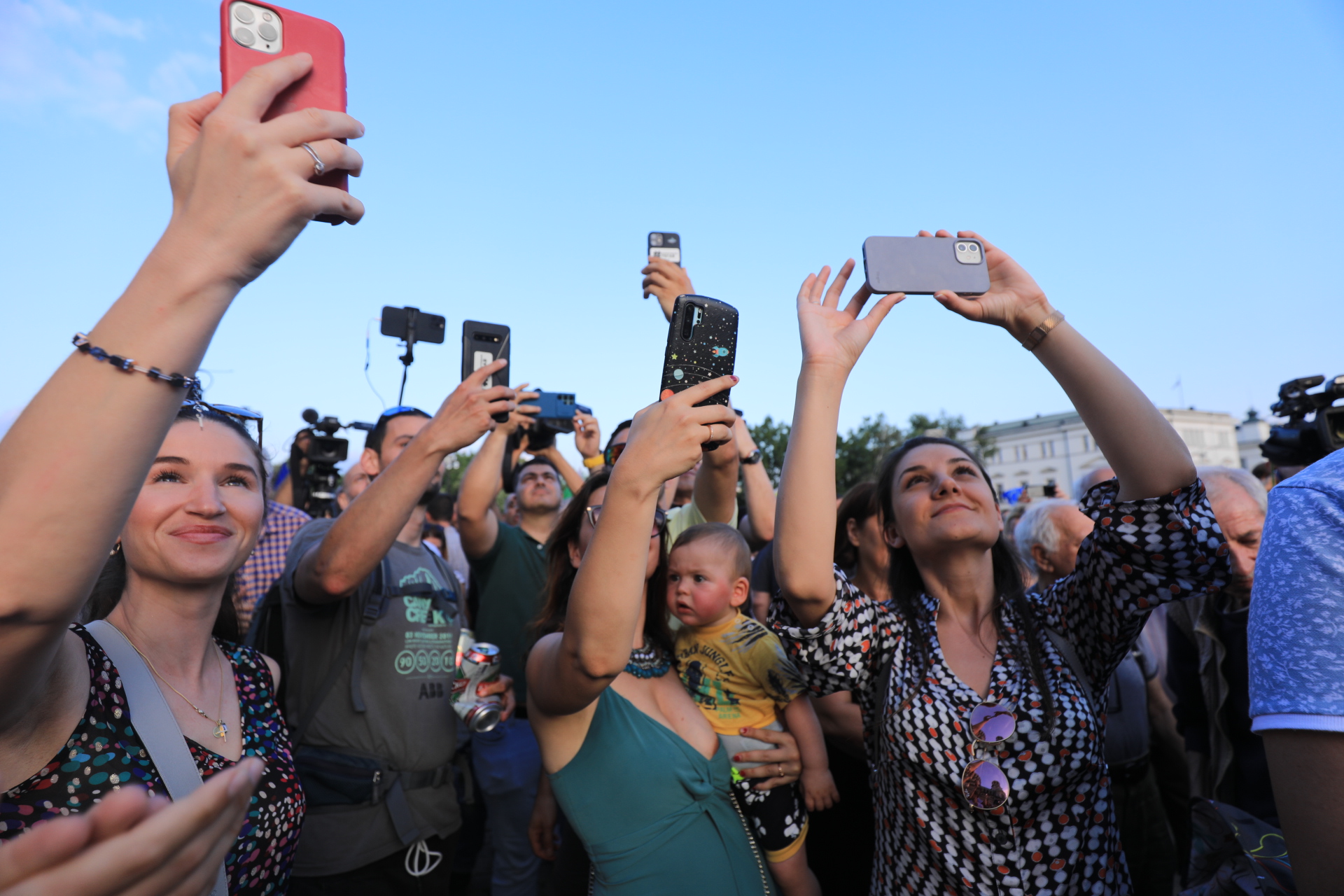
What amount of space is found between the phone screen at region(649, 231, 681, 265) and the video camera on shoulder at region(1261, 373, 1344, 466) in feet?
9.74

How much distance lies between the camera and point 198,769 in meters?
1.68

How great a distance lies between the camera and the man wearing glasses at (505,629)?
13.3 feet

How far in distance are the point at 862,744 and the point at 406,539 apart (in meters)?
2.34

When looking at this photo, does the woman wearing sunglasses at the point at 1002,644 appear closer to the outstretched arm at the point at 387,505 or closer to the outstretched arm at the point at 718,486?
the outstretched arm at the point at 387,505

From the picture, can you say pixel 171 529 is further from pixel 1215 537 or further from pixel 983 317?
pixel 1215 537

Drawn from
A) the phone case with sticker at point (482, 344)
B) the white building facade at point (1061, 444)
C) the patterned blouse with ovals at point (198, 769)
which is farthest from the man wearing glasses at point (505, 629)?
the white building facade at point (1061, 444)

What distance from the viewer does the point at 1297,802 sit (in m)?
1.27

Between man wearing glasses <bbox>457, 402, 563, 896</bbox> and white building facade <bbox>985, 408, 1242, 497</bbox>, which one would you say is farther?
white building facade <bbox>985, 408, 1242, 497</bbox>

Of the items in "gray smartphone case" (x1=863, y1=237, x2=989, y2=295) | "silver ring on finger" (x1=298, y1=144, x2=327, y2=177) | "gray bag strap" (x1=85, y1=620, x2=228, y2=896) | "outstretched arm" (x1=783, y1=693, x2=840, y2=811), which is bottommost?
"outstretched arm" (x1=783, y1=693, x2=840, y2=811)

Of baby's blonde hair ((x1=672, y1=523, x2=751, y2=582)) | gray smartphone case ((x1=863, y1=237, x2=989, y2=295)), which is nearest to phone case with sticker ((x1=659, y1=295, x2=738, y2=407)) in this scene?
gray smartphone case ((x1=863, y1=237, x2=989, y2=295))

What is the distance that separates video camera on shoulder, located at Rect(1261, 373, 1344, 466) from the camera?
3.36m

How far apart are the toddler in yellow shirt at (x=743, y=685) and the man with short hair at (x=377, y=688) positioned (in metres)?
0.81

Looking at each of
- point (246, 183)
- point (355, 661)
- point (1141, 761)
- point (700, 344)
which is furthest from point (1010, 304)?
point (1141, 761)

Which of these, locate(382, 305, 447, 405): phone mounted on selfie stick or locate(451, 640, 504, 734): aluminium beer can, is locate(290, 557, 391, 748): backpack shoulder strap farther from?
locate(382, 305, 447, 405): phone mounted on selfie stick
